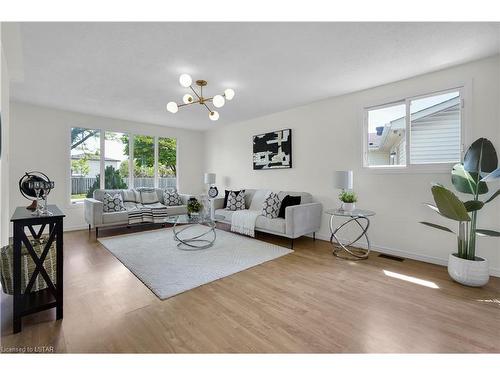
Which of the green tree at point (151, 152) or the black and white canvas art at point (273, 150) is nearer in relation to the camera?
the black and white canvas art at point (273, 150)

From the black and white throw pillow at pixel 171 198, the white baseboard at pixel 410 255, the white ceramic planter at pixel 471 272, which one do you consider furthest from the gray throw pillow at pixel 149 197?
the white ceramic planter at pixel 471 272

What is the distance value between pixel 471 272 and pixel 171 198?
16.8 feet

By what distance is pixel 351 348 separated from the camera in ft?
4.90

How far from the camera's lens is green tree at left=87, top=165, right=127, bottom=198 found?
518 cm

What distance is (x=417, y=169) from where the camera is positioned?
3121 mm

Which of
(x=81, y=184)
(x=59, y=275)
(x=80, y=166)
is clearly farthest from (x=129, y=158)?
(x=59, y=275)

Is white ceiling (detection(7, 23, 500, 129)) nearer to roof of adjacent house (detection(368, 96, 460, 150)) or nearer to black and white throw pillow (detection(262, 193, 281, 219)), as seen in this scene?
roof of adjacent house (detection(368, 96, 460, 150))

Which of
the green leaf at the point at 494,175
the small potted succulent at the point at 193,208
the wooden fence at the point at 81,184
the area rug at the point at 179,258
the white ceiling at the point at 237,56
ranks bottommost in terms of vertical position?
the area rug at the point at 179,258

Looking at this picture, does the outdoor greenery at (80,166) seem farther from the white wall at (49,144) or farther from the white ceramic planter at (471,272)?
Answer: the white ceramic planter at (471,272)

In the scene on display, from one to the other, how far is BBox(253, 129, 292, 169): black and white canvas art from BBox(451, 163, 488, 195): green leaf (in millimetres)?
2598

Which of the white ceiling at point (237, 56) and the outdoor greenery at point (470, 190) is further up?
the white ceiling at point (237, 56)

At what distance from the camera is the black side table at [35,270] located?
1618 millimetres

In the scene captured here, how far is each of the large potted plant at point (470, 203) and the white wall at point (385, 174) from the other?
0.36 m

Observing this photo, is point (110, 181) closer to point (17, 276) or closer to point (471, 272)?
point (17, 276)
